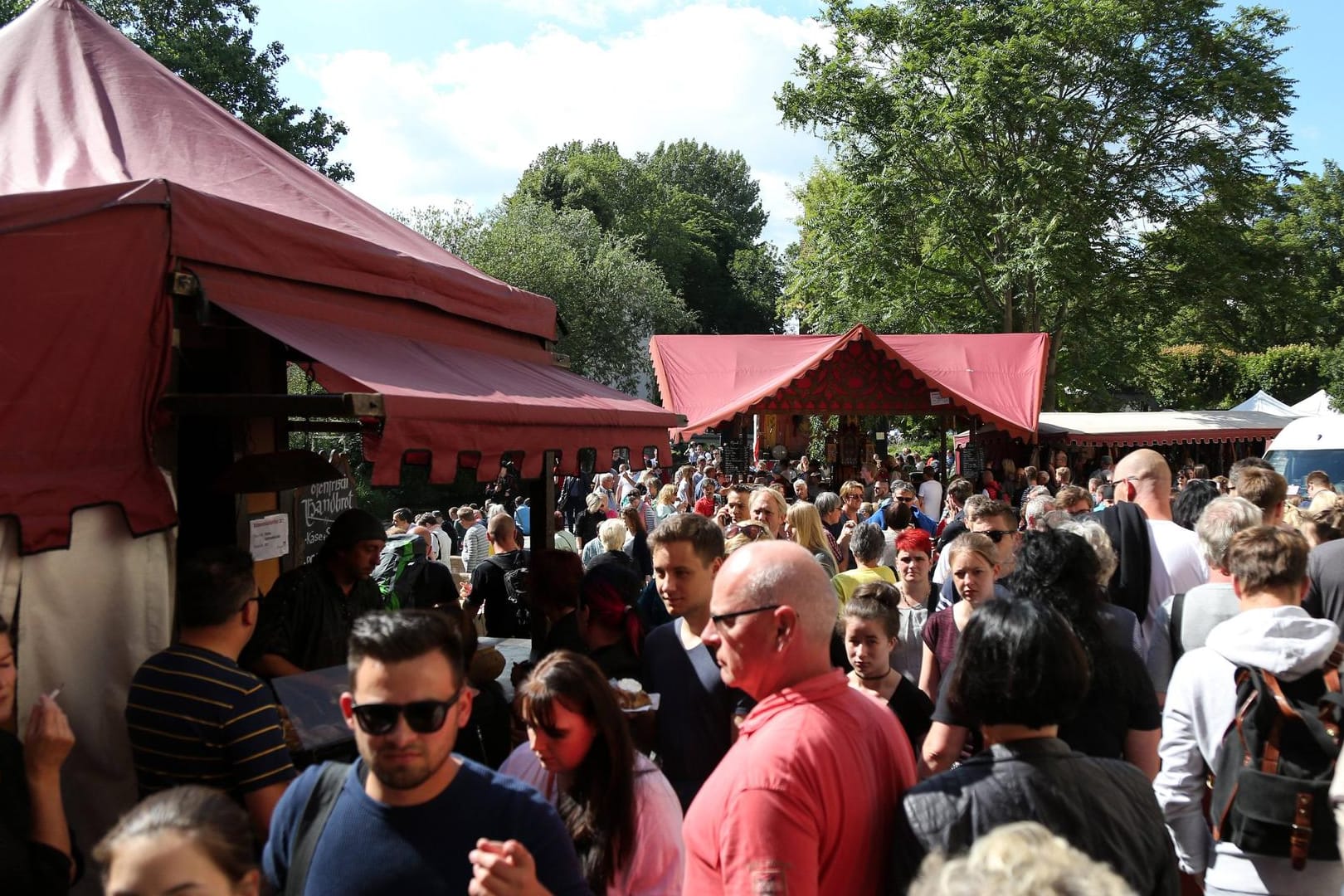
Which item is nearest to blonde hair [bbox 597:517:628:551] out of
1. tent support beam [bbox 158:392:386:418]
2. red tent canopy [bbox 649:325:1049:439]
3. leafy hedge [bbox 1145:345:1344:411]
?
tent support beam [bbox 158:392:386:418]

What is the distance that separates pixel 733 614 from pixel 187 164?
3.61 m

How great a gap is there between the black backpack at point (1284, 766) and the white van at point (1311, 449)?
16846 mm

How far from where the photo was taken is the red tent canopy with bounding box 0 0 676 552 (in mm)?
3613

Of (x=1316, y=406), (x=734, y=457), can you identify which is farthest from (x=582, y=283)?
(x=1316, y=406)

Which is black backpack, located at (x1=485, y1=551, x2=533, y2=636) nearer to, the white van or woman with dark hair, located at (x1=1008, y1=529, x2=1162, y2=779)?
woman with dark hair, located at (x1=1008, y1=529, x2=1162, y2=779)

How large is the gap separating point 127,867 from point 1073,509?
6.30 m

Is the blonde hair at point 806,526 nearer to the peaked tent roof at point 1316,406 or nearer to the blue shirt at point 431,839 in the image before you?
the blue shirt at point 431,839

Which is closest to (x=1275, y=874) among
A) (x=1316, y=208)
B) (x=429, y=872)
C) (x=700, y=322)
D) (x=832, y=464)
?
(x=429, y=872)

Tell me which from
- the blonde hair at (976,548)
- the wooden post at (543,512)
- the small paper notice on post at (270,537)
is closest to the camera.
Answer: the blonde hair at (976,548)

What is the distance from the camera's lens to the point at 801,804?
2.09m

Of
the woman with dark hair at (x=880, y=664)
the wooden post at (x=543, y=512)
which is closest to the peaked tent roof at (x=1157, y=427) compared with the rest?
the wooden post at (x=543, y=512)

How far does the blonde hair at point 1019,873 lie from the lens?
142 centimetres

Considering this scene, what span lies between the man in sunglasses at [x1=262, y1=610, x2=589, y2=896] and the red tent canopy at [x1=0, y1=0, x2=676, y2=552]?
1.58 m

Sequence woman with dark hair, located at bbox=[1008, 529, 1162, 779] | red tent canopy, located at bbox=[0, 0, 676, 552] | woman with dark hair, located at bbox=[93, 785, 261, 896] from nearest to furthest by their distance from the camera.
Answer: woman with dark hair, located at bbox=[93, 785, 261, 896] → woman with dark hair, located at bbox=[1008, 529, 1162, 779] → red tent canopy, located at bbox=[0, 0, 676, 552]
